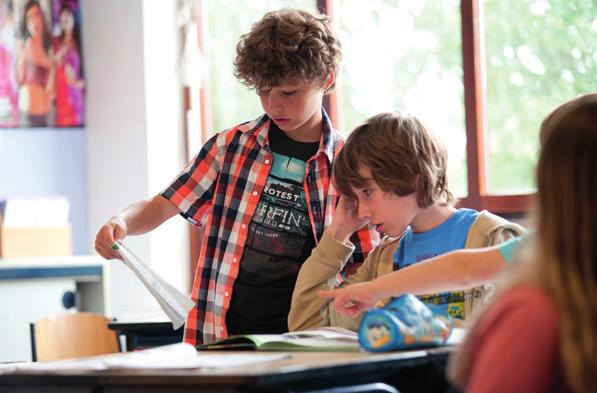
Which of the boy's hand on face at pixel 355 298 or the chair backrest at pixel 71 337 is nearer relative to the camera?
the boy's hand on face at pixel 355 298

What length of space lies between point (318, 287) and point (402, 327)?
49cm

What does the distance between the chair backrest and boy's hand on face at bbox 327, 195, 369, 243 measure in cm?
153

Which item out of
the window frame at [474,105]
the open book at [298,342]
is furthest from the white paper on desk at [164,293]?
the window frame at [474,105]

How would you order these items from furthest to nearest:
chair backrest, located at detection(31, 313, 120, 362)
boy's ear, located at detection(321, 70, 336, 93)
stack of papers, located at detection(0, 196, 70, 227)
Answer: stack of papers, located at detection(0, 196, 70, 227) → chair backrest, located at detection(31, 313, 120, 362) → boy's ear, located at detection(321, 70, 336, 93)

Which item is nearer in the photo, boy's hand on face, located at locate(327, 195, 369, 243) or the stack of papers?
boy's hand on face, located at locate(327, 195, 369, 243)

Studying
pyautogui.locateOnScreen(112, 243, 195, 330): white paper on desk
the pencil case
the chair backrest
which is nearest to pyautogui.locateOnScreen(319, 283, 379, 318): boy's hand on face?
the pencil case

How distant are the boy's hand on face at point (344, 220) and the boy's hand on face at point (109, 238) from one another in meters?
0.46

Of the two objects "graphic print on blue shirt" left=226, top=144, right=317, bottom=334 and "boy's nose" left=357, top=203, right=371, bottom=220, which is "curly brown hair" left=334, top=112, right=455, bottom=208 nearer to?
"boy's nose" left=357, top=203, right=371, bottom=220

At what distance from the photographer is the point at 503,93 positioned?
158 inches

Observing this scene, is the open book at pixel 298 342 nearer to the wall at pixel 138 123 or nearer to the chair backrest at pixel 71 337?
the chair backrest at pixel 71 337

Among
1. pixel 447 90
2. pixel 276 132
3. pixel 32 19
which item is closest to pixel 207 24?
pixel 32 19

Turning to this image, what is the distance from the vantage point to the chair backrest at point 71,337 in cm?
→ 332

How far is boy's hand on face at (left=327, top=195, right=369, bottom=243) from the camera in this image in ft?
6.86

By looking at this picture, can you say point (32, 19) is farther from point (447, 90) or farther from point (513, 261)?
point (513, 261)
